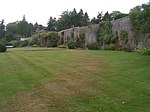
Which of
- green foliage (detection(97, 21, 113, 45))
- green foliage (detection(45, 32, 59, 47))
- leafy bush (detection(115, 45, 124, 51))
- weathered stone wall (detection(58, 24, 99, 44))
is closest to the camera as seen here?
leafy bush (detection(115, 45, 124, 51))

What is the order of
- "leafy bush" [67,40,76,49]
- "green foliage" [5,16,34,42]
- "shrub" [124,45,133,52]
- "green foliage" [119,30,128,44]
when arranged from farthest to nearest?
"green foliage" [5,16,34,42] → "leafy bush" [67,40,76,49] → "green foliage" [119,30,128,44] → "shrub" [124,45,133,52]

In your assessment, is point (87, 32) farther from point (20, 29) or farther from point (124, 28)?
point (20, 29)

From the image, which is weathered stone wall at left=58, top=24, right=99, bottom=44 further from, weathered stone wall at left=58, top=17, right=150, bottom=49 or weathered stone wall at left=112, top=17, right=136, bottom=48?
weathered stone wall at left=112, top=17, right=136, bottom=48

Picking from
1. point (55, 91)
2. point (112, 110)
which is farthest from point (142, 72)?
point (112, 110)

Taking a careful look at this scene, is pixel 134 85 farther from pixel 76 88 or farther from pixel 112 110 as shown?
pixel 112 110

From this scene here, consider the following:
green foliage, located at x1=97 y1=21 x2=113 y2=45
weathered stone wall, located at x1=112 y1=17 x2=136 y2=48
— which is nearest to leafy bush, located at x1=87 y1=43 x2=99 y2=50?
green foliage, located at x1=97 y1=21 x2=113 y2=45

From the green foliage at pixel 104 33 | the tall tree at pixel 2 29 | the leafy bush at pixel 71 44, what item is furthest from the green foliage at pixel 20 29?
the green foliage at pixel 104 33

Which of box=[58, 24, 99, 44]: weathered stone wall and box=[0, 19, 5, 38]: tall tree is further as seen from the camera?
box=[0, 19, 5, 38]: tall tree

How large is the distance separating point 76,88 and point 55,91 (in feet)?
2.16

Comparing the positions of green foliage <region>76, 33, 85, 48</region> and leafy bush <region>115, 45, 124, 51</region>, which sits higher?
green foliage <region>76, 33, 85, 48</region>

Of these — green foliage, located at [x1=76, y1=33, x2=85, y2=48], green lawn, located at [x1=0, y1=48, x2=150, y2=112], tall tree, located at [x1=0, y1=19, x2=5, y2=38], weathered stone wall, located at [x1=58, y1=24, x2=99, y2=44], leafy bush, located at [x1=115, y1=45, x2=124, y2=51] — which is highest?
tall tree, located at [x1=0, y1=19, x2=5, y2=38]

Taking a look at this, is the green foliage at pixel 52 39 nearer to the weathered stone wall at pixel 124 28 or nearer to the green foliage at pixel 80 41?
the green foliage at pixel 80 41

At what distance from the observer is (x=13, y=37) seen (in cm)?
8006

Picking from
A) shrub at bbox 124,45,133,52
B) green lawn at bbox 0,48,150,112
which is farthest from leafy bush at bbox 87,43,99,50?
green lawn at bbox 0,48,150,112
